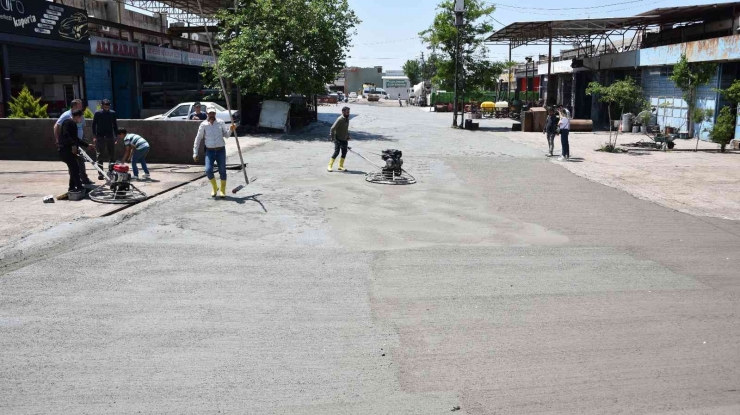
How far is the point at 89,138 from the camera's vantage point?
17719mm

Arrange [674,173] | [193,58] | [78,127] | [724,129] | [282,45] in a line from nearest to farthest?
1. [78,127]
2. [674,173]
3. [724,129]
4. [282,45]
5. [193,58]

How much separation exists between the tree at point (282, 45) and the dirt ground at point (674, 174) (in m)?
9.72

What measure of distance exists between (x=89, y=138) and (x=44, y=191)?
510 cm

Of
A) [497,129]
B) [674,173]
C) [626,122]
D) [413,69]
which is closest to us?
[674,173]

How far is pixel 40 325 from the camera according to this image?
6.00m

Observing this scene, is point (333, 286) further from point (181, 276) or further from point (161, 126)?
point (161, 126)

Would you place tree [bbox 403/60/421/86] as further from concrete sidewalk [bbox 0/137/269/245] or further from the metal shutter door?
concrete sidewalk [bbox 0/137/269/245]

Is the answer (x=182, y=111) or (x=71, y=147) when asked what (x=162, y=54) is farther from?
(x=71, y=147)

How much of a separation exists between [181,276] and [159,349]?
2.21 m

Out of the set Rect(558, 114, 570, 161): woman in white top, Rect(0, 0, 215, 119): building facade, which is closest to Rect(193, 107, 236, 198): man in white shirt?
Rect(558, 114, 570, 161): woman in white top

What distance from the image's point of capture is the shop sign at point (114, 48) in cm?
2822

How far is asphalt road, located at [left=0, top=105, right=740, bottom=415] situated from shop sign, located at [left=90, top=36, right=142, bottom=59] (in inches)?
746

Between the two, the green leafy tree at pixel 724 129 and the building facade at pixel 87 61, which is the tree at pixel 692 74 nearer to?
the green leafy tree at pixel 724 129

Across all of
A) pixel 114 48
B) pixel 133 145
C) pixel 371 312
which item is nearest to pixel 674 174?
pixel 133 145
